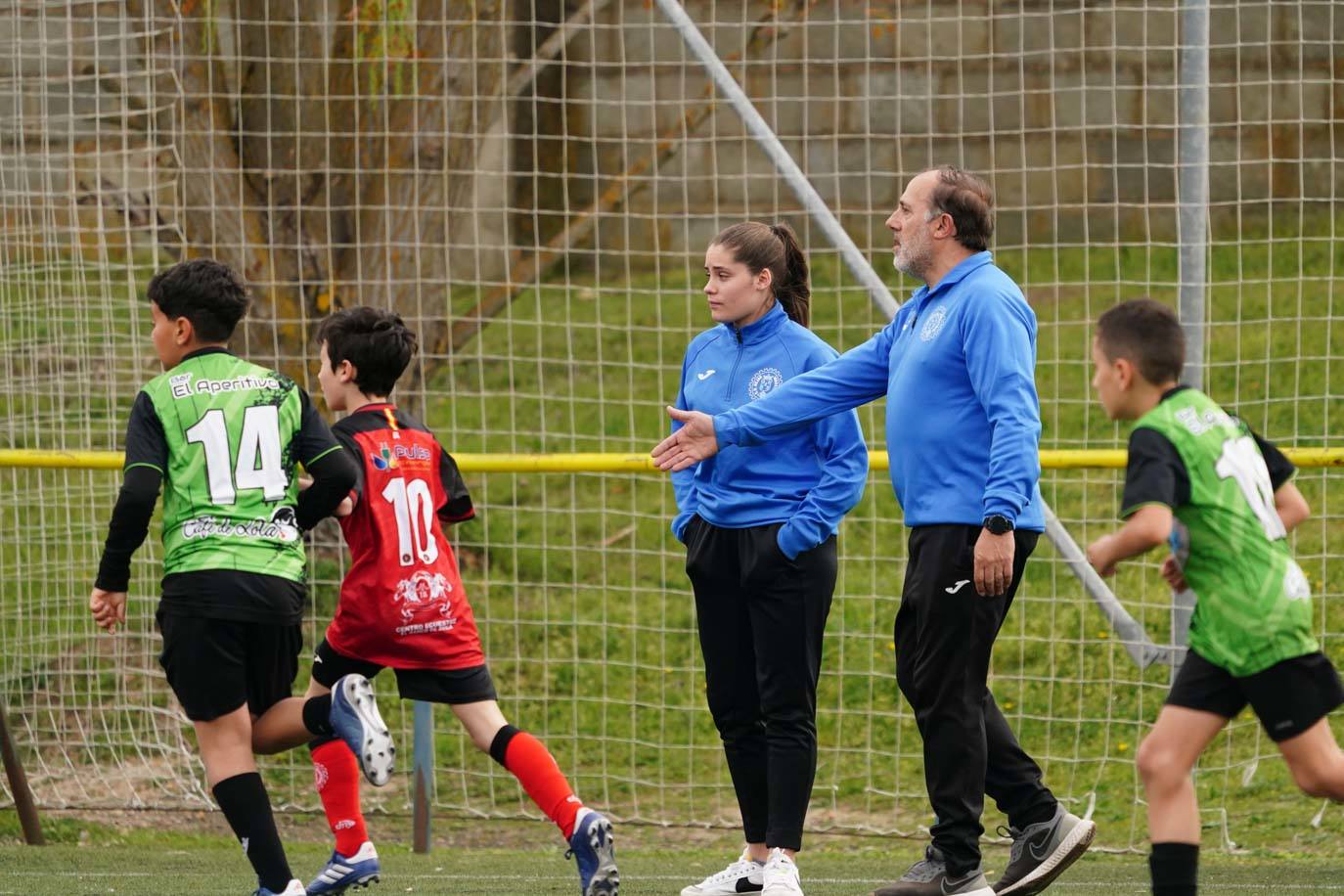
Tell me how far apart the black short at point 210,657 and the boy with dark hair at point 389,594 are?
271 millimetres

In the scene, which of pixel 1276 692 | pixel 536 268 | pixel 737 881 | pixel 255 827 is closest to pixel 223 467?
pixel 255 827

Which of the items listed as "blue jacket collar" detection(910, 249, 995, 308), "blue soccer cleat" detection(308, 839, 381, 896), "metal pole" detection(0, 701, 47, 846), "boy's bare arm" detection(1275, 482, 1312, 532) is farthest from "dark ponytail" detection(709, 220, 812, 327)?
"metal pole" detection(0, 701, 47, 846)

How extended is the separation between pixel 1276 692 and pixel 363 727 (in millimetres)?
2257

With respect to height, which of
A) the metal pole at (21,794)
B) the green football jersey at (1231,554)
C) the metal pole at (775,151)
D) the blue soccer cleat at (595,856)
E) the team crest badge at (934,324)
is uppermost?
the metal pole at (775,151)

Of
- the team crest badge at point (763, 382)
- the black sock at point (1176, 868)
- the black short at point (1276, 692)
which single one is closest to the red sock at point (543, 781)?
the team crest badge at point (763, 382)

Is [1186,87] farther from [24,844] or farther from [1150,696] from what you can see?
[24,844]

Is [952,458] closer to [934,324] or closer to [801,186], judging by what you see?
[934,324]

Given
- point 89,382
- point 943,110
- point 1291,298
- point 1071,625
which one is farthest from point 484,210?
point 1291,298

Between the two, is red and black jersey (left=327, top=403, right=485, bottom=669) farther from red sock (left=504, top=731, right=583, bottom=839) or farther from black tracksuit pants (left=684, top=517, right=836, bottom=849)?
black tracksuit pants (left=684, top=517, right=836, bottom=849)

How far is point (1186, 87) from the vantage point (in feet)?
20.8

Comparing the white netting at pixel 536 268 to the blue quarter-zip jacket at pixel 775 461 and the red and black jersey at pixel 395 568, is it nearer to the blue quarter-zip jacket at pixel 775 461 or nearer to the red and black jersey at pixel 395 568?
the blue quarter-zip jacket at pixel 775 461

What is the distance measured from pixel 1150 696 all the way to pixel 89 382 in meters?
4.80

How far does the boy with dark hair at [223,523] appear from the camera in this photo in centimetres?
452

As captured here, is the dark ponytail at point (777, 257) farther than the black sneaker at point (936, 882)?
Yes
